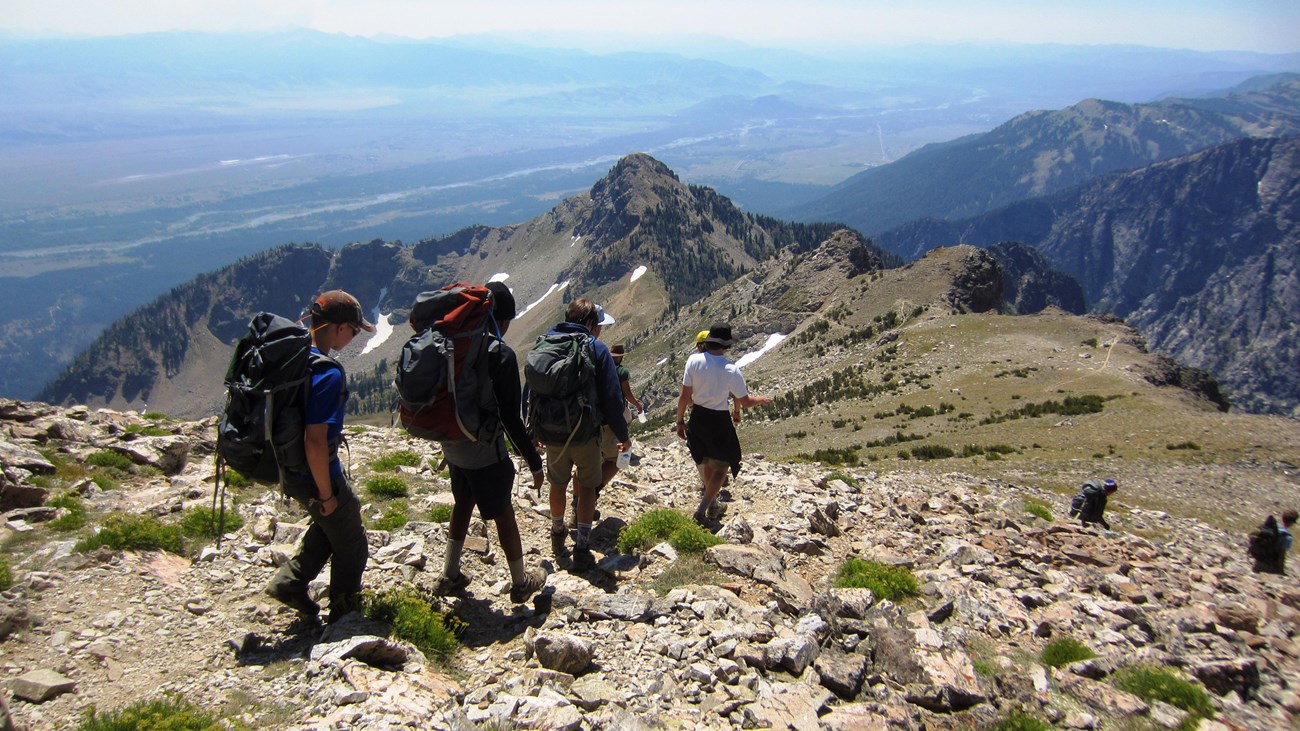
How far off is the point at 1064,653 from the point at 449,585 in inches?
260

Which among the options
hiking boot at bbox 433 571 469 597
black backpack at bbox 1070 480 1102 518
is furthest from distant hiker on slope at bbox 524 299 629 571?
black backpack at bbox 1070 480 1102 518

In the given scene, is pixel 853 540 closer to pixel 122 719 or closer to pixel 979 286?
pixel 122 719

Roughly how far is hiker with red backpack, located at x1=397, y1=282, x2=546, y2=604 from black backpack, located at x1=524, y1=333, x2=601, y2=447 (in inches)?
25.1

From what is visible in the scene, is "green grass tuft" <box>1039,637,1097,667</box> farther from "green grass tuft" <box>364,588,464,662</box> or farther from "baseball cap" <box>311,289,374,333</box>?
"baseball cap" <box>311,289,374,333</box>

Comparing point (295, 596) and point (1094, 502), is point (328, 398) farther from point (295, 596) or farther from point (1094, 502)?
point (1094, 502)

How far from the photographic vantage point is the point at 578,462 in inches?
333

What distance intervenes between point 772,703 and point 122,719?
188 inches

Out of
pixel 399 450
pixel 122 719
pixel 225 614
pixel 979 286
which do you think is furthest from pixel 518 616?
pixel 979 286

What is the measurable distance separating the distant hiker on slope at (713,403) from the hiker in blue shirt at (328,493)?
5.18 meters

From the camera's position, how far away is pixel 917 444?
28.8m

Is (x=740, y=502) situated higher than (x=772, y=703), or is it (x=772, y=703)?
(x=772, y=703)

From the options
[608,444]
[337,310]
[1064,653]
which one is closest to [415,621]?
[337,310]

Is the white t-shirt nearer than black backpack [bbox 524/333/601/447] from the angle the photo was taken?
No

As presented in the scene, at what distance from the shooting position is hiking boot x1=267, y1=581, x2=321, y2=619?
657cm
